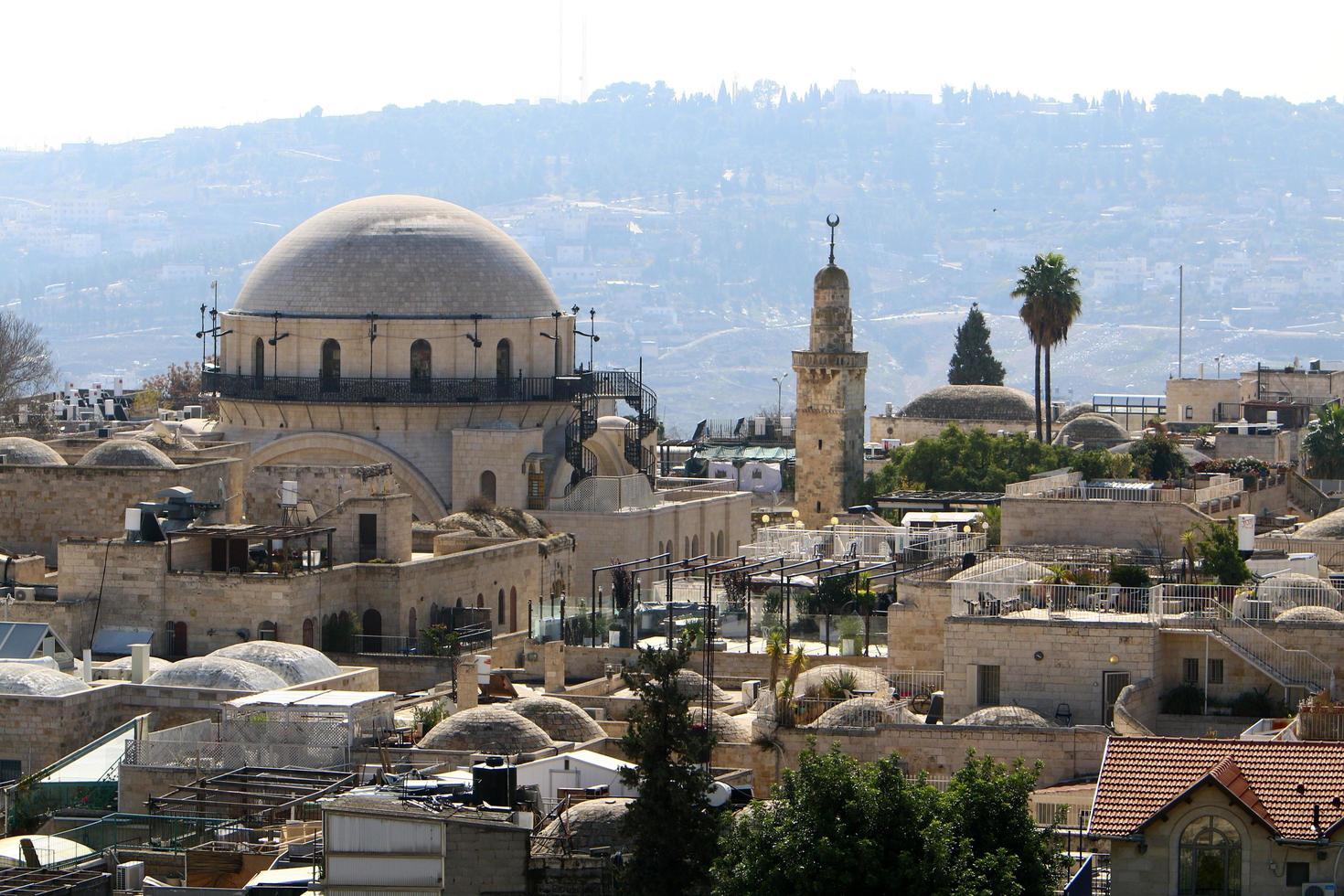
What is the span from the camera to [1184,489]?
56406mm

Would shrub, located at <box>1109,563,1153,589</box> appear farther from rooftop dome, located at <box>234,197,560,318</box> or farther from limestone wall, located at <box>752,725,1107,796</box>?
rooftop dome, located at <box>234,197,560,318</box>

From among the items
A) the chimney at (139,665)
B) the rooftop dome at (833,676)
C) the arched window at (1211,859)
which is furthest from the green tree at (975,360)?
the arched window at (1211,859)

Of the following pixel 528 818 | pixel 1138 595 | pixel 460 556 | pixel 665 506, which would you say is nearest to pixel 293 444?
pixel 665 506

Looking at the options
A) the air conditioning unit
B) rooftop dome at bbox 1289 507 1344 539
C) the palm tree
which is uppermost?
the palm tree

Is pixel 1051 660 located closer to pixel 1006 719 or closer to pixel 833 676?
pixel 1006 719

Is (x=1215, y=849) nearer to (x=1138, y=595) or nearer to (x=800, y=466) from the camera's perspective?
(x=1138, y=595)

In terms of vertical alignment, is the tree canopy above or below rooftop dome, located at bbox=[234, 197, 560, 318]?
below

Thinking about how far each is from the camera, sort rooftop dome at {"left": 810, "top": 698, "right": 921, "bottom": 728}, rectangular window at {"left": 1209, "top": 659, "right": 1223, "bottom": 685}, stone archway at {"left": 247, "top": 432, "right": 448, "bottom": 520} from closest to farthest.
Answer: rooftop dome at {"left": 810, "top": 698, "right": 921, "bottom": 728} < rectangular window at {"left": 1209, "top": 659, "right": 1223, "bottom": 685} < stone archway at {"left": 247, "top": 432, "right": 448, "bottom": 520}

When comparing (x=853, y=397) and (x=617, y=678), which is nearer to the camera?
(x=617, y=678)

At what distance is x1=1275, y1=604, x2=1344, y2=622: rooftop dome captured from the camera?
38.4 m

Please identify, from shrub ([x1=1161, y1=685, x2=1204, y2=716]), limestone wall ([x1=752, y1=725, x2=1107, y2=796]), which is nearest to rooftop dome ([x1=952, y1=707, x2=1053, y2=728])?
limestone wall ([x1=752, y1=725, x2=1107, y2=796])

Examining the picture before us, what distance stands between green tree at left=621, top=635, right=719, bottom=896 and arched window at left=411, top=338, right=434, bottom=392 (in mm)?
38906

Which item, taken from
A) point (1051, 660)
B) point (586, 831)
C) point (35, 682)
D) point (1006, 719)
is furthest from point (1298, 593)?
point (35, 682)

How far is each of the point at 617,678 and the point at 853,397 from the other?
4016 centimetres
